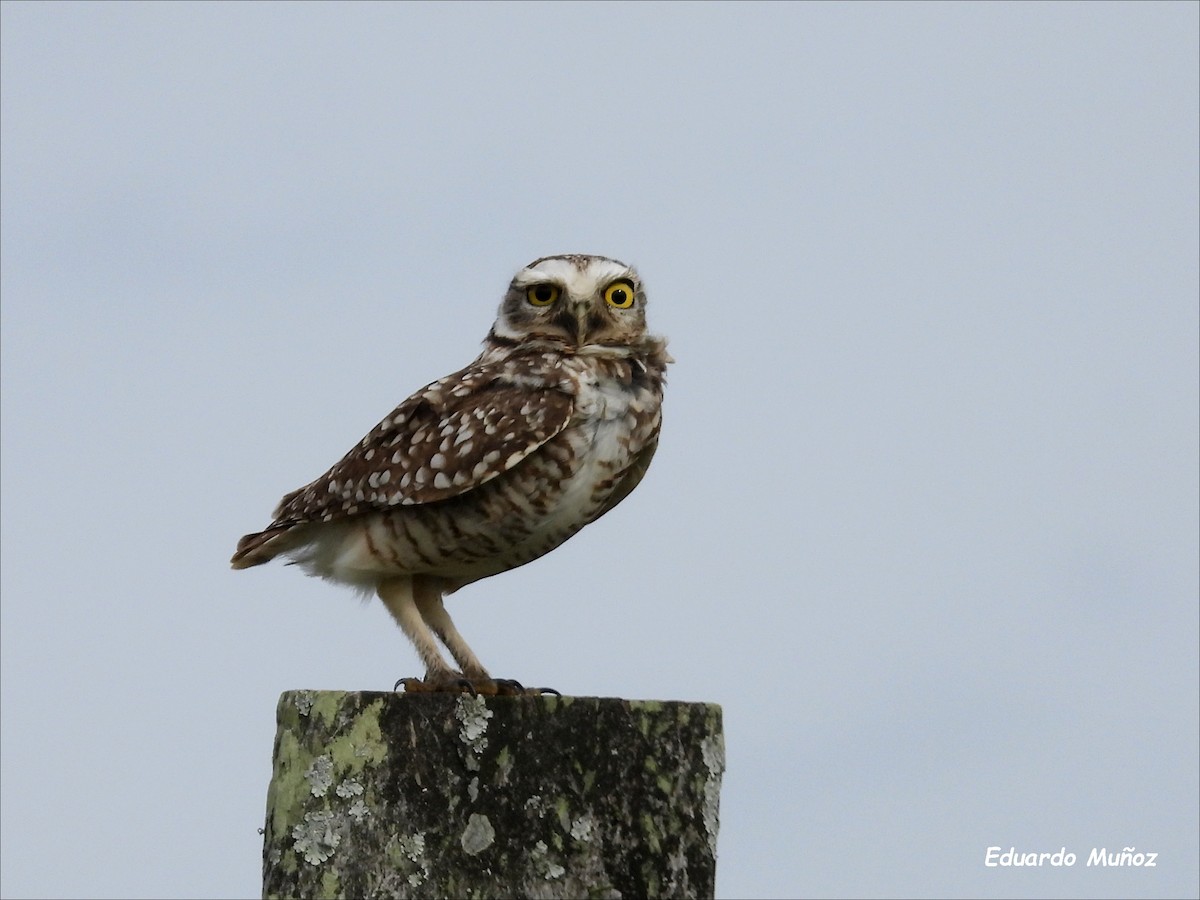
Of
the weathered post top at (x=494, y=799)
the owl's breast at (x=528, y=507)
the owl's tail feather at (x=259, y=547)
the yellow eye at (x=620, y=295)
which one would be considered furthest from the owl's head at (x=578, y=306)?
the weathered post top at (x=494, y=799)

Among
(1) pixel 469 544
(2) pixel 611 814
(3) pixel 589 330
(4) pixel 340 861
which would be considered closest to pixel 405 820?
(4) pixel 340 861

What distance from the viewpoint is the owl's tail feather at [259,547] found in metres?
5.84

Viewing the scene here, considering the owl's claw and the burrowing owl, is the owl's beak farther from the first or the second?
the owl's claw

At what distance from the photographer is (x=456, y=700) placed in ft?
13.2

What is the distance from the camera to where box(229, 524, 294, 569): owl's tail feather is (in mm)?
5844

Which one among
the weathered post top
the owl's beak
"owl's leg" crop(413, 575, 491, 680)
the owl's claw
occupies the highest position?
the owl's beak

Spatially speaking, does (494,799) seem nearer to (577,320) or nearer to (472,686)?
(472,686)

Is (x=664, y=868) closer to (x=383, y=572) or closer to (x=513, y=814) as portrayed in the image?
(x=513, y=814)

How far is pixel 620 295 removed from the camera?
609 centimetres

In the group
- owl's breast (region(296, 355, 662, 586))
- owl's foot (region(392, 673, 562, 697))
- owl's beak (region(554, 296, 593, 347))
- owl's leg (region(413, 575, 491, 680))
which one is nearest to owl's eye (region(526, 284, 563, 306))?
owl's beak (region(554, 296, 593, 347))

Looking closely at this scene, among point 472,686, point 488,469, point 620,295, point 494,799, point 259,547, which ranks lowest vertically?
point 494,799

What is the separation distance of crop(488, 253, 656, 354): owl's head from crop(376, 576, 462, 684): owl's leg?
104 cm

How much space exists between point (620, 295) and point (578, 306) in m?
0.20

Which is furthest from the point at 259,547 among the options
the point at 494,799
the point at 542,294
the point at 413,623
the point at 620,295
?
the point at 494,799
